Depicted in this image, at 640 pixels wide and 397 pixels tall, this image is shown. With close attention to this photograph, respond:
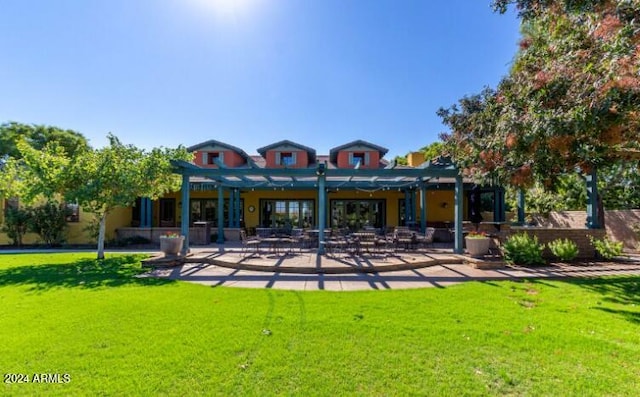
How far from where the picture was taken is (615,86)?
13.3 feet

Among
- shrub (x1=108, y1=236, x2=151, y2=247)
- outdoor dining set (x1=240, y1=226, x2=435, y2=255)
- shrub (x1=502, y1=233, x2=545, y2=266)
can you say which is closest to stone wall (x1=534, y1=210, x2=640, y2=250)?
shrub (x1=502, y1=233, x2=545, y2=266)

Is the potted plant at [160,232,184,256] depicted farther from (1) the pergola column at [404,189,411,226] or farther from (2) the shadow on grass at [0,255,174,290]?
(1) the pergola column at [404,189,411,226]

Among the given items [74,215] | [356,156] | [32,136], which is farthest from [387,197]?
[32,136]

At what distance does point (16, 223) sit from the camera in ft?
45.4

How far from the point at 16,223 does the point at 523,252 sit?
2117 centimetres

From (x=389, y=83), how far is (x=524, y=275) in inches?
390

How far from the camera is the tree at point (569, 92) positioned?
158 inches

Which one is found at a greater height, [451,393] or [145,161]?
[145,161]

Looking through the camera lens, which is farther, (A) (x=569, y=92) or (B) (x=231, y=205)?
(B) (x=231, y=205)

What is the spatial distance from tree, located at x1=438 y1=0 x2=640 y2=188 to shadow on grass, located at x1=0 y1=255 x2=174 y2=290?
8.42 m

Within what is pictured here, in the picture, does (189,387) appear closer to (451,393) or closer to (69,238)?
(451,393)

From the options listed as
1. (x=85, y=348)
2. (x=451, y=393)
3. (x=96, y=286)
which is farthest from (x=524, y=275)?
(x=96, y=286)

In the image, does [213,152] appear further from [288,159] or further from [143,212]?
[143,212]

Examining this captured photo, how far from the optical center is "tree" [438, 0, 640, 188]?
→ 402 cm
